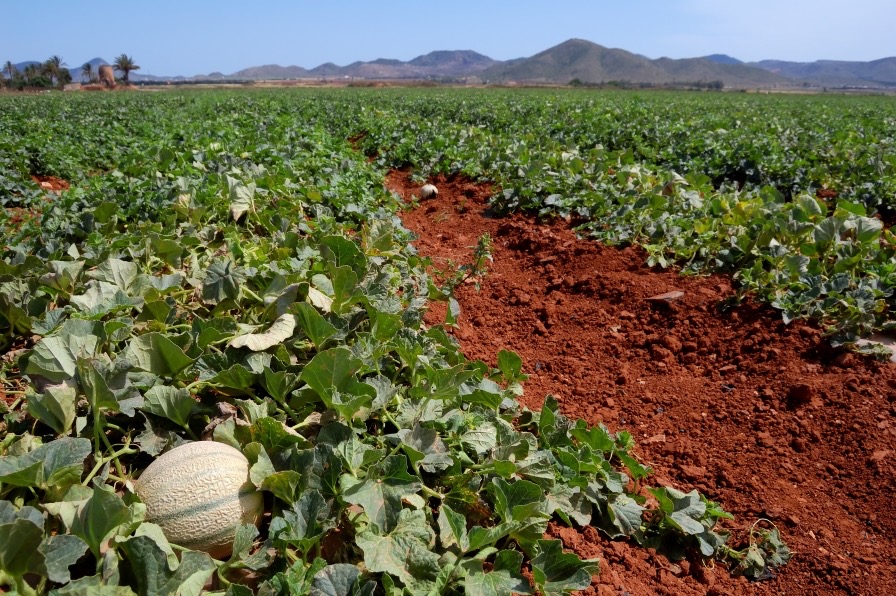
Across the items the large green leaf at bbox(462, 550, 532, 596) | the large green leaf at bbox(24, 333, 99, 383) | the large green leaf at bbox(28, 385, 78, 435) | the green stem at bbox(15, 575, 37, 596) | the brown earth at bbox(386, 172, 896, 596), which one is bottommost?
the brown earth at bbox(386, 172, 896, 596)

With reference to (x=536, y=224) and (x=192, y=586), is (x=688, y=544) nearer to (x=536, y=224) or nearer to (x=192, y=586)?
(x=192, y=586)

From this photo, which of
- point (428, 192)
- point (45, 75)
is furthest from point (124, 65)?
point (428, 192)

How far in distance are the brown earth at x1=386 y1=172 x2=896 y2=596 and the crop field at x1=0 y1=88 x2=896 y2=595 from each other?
0.6 inches

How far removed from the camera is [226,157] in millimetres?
6352

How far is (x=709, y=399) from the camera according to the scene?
374 centimetres

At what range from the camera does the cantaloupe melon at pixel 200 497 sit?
1.77 m

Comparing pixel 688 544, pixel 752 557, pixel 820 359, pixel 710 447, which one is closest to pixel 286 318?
pixel 688 544

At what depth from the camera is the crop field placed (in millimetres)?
1771

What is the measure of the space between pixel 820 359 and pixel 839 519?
1269 mm

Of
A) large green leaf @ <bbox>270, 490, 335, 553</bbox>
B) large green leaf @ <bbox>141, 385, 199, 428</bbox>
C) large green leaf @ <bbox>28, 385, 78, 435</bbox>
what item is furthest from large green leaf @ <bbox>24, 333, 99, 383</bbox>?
large green leaf @ <bbox>270, 490, 335, 553</bbox>

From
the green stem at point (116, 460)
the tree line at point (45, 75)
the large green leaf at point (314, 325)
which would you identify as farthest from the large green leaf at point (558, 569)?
the tree line at point (45, 75)

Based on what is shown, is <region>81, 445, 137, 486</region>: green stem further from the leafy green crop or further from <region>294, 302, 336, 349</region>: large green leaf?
<region>294, 302, 336, 349</region>: large green leaf

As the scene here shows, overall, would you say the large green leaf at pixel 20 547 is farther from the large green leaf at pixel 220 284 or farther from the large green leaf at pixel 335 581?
the large green leaf at pixel 220 284

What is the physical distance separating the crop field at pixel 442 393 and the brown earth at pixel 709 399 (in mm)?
15
